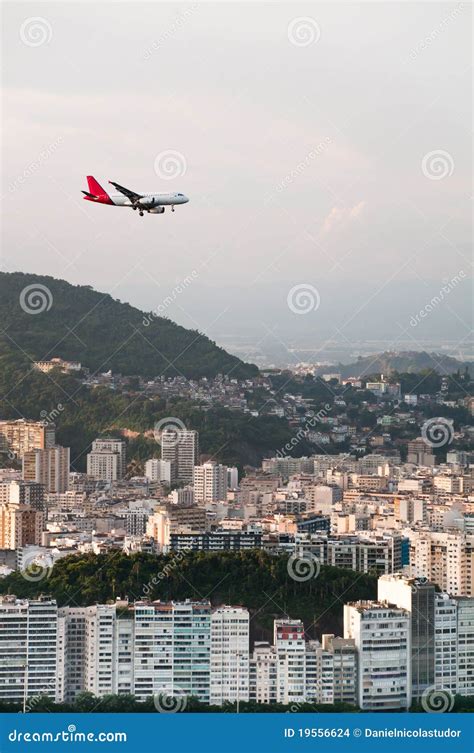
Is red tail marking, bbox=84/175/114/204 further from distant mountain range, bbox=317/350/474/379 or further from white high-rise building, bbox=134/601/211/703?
distant mountain range, bbox=317/350/474/379

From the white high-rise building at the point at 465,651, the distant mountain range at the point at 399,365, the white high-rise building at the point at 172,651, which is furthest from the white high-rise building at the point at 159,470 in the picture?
the white high-rise building at the point at 172,651

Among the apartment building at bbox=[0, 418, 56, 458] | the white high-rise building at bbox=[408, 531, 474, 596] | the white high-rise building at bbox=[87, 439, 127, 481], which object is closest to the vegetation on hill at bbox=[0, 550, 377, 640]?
the white high-rise building at bbox=[408, 531, 474, 596]

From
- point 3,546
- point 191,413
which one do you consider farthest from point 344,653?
point 191,413

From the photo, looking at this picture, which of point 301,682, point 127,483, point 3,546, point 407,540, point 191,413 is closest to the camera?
point 301,682

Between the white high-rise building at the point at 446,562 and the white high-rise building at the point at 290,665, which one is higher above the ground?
the white high-rise building at the point at 446,562

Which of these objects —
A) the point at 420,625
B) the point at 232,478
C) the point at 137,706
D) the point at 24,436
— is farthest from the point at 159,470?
the point at 137,706

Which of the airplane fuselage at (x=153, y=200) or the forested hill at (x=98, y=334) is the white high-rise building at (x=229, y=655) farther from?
the forested hill at (x=98, y=334)
